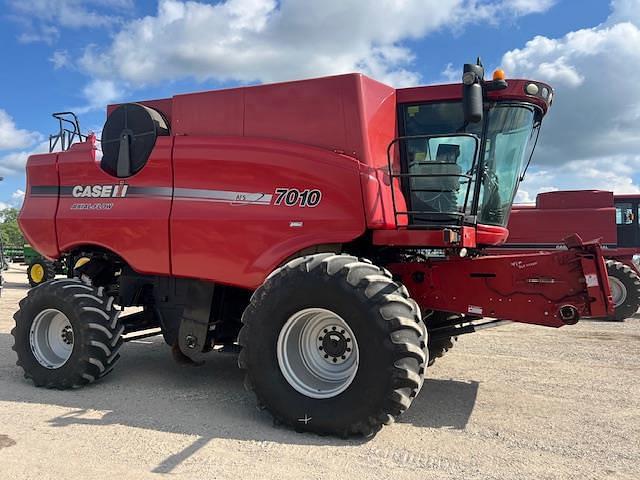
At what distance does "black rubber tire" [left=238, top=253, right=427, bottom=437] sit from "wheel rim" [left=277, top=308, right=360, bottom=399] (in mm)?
74

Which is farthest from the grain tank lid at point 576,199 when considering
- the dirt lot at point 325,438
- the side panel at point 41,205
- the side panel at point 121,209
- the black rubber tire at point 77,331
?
the side panel at point 41,205

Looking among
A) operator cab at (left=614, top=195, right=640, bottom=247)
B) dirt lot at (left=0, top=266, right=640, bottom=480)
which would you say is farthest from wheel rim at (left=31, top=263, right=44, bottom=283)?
operator cab at (left=614, top=195, right=640, bottom=247)

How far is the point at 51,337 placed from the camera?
6.34 meters

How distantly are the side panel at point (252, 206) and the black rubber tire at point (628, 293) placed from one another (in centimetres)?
874

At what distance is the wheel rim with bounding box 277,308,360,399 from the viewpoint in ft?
15.4

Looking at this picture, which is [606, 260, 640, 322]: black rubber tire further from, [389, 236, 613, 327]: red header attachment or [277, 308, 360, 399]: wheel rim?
[277, 308, 360, 399]: wheel rim

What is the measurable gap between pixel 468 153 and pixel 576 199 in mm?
8867

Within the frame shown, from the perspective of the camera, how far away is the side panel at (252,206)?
511cm

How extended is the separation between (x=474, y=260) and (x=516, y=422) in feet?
4.69

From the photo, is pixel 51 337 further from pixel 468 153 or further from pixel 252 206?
pixel 468 153

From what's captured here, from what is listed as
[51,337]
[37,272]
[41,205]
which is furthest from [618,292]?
[37,272]

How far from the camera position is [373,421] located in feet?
14.1

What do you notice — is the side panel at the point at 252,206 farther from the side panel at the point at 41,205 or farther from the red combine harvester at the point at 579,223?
the red combine harvester at the point at 579,223

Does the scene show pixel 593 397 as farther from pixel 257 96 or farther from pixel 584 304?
pixel 257 96
